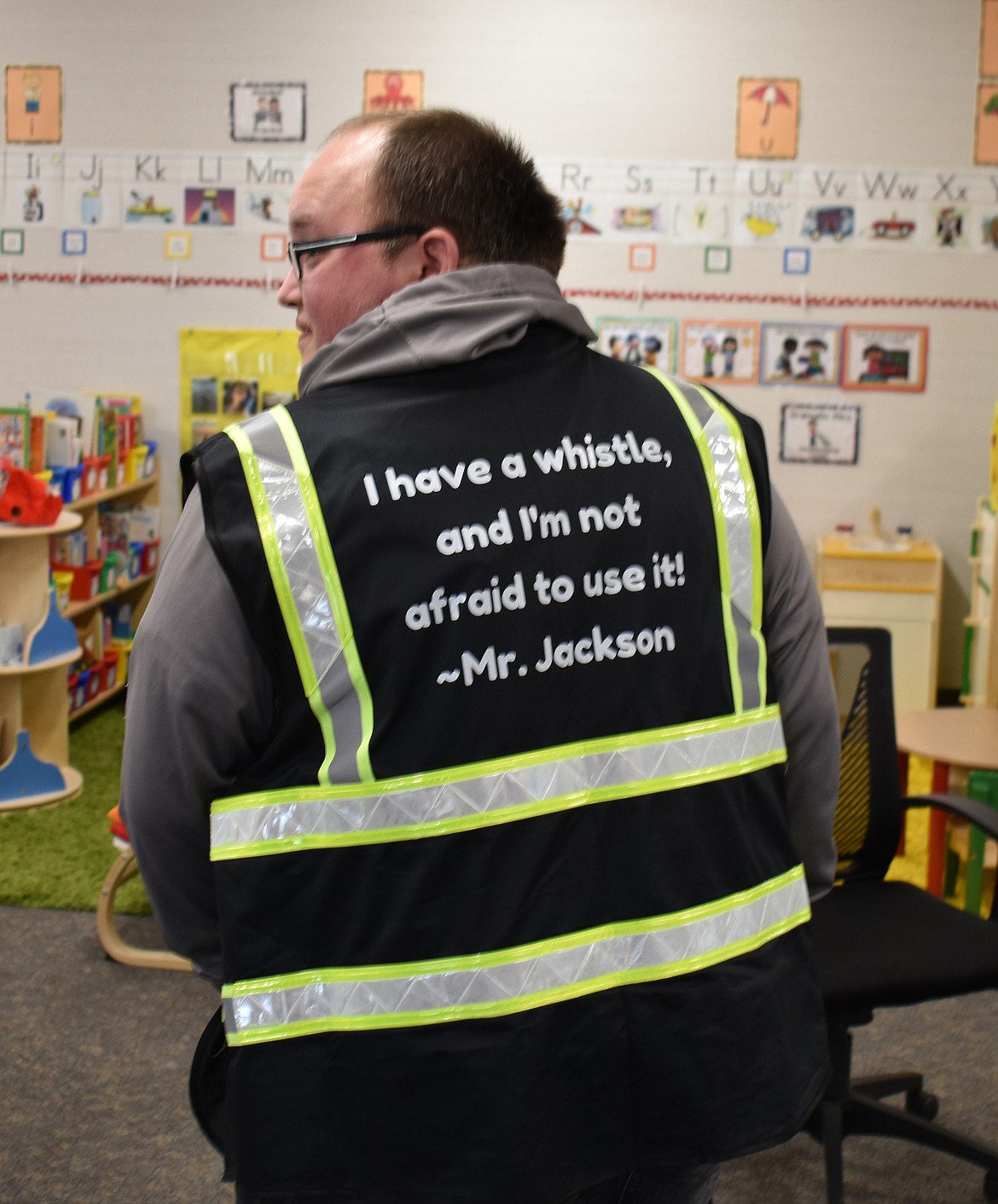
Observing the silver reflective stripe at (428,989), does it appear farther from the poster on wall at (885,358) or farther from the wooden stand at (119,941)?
the poster on wall at (885,358)

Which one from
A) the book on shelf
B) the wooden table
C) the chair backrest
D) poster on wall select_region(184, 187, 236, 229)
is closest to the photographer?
the chair backrest

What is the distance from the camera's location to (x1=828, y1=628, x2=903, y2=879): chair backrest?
2357mm

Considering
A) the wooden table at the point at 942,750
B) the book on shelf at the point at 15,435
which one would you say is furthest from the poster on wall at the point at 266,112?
the wooden table at the point at 942,750

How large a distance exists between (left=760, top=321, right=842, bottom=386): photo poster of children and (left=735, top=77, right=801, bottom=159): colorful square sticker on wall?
70cm

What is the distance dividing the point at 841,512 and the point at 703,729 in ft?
15.1

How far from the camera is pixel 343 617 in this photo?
989 millimetres

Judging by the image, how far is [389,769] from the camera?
100cm

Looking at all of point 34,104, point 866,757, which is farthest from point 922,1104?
point 34,104

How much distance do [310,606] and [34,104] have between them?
5.39 m

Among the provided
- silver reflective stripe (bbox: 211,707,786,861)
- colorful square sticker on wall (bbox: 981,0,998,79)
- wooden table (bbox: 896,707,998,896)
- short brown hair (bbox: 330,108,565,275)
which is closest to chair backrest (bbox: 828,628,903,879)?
wooden table (bbox: 896,707,998,896)

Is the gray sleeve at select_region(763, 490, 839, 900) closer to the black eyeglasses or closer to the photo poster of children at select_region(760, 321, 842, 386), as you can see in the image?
the black eyeglasses

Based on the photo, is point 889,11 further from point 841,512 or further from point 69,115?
point 69,115

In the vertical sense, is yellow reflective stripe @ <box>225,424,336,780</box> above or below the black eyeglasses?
below

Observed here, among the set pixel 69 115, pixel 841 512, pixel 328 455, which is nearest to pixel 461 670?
pixel 328 455
